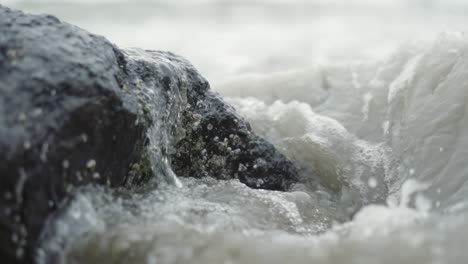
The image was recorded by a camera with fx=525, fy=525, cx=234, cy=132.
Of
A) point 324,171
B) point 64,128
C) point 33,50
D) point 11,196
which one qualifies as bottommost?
point 324,171

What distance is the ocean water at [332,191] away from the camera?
7.71 feet

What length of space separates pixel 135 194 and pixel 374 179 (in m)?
2.14

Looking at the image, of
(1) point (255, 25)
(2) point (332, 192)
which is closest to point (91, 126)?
(2) point (332, 192)

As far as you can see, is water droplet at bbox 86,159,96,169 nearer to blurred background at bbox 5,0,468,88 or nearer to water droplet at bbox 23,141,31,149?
water droplet at bbox 23,141,31,149

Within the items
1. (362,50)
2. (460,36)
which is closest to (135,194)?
(460,36)

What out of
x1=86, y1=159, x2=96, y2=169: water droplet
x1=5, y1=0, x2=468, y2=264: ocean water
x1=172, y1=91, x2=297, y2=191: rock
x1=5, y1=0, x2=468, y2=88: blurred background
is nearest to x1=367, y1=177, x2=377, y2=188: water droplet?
x1=5, y1=0, x2=468, y2=264: ocean water

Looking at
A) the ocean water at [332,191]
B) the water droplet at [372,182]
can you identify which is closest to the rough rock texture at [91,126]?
the ocean water at [332,191]

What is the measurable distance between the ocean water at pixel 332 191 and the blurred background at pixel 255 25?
2162 millimetres

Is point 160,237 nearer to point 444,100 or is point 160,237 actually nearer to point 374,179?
point 374,179

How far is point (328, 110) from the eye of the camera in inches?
227

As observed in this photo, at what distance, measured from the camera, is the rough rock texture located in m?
2.28

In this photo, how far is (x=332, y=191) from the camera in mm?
4227

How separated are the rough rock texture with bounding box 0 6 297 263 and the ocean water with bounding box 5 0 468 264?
0.50ft

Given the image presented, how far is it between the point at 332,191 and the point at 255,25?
472 inches
